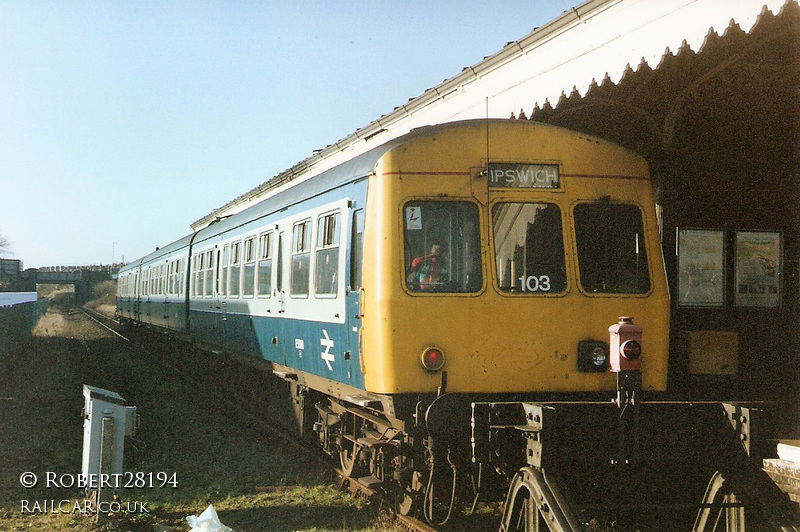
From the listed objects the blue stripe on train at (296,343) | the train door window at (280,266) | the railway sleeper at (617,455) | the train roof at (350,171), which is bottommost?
the railway sleeper at (617,455)

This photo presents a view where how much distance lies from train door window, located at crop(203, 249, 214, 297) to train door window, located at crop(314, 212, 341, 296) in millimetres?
6670

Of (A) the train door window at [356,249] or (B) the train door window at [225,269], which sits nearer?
(A) the train door window at [356,249]

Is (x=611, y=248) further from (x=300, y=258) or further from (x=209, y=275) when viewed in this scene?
(x=209, y=275)

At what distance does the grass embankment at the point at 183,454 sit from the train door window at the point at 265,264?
1754 millimetres

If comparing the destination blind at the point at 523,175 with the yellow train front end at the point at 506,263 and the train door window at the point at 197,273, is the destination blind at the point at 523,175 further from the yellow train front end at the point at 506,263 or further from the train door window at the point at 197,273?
the train door window at the point at 197,273

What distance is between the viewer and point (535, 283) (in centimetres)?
634

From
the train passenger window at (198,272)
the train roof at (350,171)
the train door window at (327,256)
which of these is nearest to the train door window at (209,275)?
the train passenger window at (198,272)

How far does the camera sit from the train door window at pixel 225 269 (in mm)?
12930

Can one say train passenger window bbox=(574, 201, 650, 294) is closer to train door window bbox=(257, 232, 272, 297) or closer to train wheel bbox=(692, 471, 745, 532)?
train wheel bbox=(692, 471, 745, 532)

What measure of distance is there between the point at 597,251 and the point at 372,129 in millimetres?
8699

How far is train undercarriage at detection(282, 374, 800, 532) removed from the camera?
17.6 feet

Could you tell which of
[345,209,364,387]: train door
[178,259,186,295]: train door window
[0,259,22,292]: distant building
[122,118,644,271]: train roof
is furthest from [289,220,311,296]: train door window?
[0,259,22,292]: distant building

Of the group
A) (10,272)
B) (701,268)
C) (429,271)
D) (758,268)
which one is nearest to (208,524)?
(429,271)

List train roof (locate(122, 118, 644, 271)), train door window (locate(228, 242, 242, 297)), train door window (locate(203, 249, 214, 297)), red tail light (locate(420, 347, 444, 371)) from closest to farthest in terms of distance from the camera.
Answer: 1. red tail light (locate(420, 347, 444, 371))
2. train roof (locate(122, 118, 644, 271))
3. train door window (locate(228, 242, 242, 297))
4. train door window (locate(203, 249, 214, 297))
